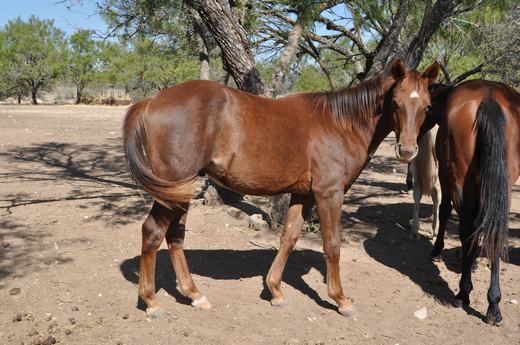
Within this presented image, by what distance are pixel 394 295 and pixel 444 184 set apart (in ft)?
4.58

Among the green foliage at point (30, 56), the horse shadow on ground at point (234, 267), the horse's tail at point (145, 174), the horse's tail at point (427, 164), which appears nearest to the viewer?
the horse's tail at point (145, 174)

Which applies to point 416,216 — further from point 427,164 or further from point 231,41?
point 231,41

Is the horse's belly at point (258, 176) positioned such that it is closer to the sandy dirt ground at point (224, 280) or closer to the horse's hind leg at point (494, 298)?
the sandy dirt ground at point (224, 280)

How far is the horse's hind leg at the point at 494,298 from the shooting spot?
3713 mm

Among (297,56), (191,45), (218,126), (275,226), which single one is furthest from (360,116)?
(191,45)

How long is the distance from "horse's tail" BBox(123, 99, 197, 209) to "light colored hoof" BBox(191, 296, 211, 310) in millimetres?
958

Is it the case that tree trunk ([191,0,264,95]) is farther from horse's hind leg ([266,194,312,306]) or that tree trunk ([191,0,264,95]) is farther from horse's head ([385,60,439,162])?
horse's head ([385,60,439,162])

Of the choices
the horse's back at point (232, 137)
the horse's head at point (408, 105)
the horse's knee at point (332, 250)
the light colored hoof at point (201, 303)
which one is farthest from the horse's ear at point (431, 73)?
the light colored hoof at point (201, 303)

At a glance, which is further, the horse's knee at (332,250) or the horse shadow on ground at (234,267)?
the horse shadow on ground at (234,267)

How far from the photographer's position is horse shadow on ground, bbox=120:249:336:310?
419cm

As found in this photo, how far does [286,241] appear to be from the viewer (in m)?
3.98

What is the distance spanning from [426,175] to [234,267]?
2853 mm

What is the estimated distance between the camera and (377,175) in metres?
10.5

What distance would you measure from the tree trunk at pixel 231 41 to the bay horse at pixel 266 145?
162cm
